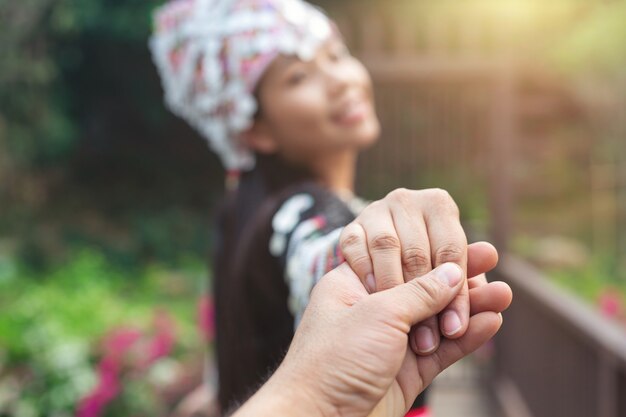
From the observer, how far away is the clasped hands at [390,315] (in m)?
0.61

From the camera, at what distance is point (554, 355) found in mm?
2881

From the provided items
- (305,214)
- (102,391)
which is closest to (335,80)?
(305,214)

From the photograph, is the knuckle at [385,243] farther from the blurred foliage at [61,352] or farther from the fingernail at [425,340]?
the blurred foliage at [61,352]

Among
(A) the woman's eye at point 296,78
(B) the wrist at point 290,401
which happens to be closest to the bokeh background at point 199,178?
(A) the woman's eye at point 296,78

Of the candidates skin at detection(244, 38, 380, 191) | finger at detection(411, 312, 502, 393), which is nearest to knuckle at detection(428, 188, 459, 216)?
finger at detection(411, 312, 502, 393)

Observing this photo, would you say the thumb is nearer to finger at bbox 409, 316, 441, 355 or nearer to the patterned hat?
finger at bbox 409, 316, 441, 355

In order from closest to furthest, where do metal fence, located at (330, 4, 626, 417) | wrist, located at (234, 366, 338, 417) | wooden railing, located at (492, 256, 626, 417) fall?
wrist, located at (234, 366, 338, 417), wooden railing, located at (492, 256, 626, 417), metal fence, located at (330, 4, 626, 417)

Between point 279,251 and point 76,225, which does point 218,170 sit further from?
point 279,251

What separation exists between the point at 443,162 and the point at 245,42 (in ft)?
10.3

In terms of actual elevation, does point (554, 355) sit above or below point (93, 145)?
above

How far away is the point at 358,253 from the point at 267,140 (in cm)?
68

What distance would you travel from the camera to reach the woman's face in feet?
4.32

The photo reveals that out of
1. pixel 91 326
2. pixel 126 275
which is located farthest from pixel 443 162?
pixel 126 275

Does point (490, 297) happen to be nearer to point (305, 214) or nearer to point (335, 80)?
point (305, 214)
